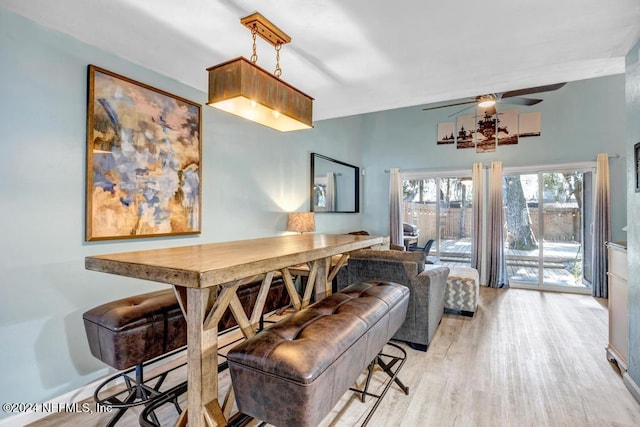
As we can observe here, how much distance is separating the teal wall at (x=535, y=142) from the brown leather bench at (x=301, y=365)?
511 centimetres

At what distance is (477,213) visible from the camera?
18.2ft

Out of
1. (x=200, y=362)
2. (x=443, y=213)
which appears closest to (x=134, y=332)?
(x=200, y=362)

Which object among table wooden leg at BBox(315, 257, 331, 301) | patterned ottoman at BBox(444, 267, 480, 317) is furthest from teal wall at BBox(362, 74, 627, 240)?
table wooden leg at BBox(315, 257, 331, 301)

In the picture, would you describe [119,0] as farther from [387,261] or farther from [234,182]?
[387,261]

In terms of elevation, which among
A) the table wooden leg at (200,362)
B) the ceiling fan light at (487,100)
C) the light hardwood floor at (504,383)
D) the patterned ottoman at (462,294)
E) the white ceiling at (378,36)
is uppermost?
the ceiling fan light at (487,100)

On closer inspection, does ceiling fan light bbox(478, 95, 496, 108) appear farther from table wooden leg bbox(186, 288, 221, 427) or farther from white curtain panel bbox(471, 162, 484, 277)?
table wooden leg bbox(186, 288, 221, 427)

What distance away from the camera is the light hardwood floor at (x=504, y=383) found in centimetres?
188

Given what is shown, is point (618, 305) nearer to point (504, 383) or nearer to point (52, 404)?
point (504, 383)

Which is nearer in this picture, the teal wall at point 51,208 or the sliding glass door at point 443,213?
the teal wall at point 51,208

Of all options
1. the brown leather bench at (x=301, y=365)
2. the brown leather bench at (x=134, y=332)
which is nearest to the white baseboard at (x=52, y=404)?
the brown leather bench at (x=134, y=332)

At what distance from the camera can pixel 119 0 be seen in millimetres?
1685

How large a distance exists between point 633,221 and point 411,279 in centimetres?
157

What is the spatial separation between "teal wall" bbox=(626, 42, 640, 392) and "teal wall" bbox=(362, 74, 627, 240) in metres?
3.34

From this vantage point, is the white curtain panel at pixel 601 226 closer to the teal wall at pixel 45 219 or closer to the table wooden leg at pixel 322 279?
the table wooden leg at pixel 322 279
